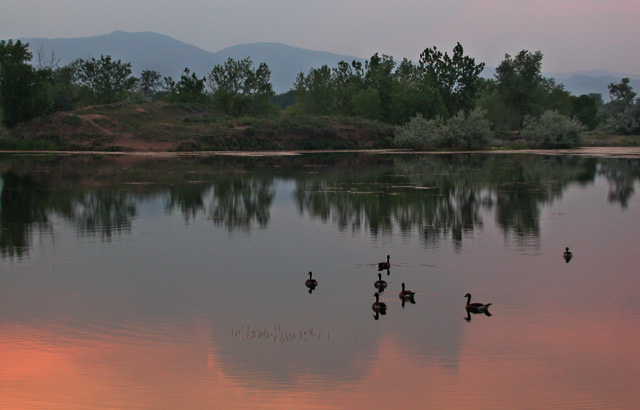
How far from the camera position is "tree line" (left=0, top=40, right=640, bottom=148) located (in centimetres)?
8575

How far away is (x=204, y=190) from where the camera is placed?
37.3 meters

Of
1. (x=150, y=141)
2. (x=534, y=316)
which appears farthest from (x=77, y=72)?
(x=534, y=316)

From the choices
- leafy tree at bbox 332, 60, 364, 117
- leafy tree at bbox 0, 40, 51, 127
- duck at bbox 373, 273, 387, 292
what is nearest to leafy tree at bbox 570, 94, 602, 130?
leafy tree at bbox 332, 60, 364, 117

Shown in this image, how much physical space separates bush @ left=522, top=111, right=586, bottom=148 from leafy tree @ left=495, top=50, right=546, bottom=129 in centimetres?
2671

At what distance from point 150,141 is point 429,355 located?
74555 mm

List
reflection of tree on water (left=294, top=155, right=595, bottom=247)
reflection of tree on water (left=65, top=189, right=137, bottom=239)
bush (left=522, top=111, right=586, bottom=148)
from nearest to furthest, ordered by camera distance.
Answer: reflection of tree on water (left=65, top=189, right=137, bottom=239)
reflection of tree on water (left=294, top=155, right=595, bottom=247)
bush (left=522, top=111, right=586, bottom=148)

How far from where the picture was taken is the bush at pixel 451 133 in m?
83.2

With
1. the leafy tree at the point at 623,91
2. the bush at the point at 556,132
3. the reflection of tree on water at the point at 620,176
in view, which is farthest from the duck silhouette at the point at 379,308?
the leafy tree at the point at 623,91

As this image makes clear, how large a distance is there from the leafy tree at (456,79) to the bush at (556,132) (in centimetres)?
2925

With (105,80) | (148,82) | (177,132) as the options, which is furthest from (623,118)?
(148,82)

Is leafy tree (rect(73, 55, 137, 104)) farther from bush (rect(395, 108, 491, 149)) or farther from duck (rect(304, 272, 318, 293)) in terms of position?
duck (rect(304, 272, 318, 293))

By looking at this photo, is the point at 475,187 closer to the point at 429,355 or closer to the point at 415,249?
the point at 415,249

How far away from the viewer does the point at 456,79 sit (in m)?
116

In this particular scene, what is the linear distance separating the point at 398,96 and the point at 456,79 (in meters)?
16.2
